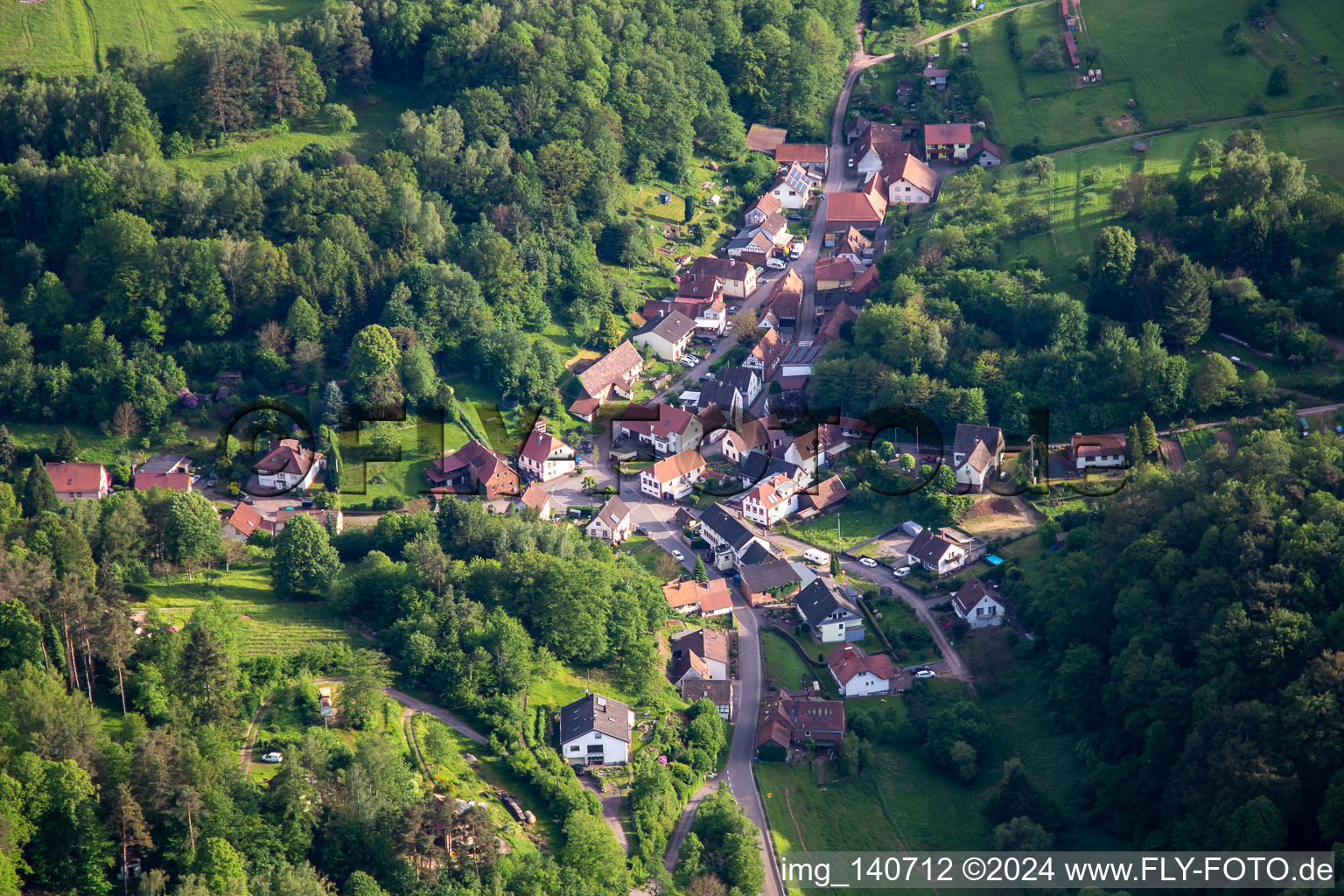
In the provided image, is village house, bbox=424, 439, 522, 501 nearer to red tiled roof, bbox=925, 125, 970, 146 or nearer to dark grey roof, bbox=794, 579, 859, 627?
dark grey roof, bbox=794, 579, 859, 627

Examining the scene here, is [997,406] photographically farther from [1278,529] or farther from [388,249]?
[388,249]

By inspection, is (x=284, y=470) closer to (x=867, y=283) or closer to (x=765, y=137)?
(x=867, y=283)

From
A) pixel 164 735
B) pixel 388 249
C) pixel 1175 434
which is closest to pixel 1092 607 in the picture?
pixel 1175 434

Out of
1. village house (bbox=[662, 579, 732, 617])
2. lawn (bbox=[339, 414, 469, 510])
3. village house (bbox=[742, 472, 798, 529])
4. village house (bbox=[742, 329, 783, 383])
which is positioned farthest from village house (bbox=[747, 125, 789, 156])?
village house (bbox=[662, 579, 732, 617])

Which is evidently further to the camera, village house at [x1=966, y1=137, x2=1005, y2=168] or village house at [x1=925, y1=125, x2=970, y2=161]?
village house at [x1=925, y1=125, x2=970, y2=161]

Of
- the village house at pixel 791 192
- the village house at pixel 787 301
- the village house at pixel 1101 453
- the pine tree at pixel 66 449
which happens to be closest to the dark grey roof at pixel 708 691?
the village house at pixel 1101 453

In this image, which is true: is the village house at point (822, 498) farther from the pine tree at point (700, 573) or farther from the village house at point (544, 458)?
the village house at point (544, 458)
